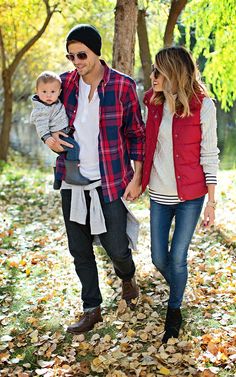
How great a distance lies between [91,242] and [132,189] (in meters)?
0.58

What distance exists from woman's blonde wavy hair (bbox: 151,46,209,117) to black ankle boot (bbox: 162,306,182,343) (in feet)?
4.80

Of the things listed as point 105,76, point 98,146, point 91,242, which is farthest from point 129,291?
point 105,76

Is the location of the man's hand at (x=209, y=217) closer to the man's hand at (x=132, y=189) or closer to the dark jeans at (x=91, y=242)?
the man's hand at (x=132, y=189)

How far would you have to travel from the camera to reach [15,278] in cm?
512

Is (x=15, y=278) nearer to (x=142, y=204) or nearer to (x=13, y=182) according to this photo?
Answer: (x=142, y=204)

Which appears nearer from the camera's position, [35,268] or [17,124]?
[35,268]

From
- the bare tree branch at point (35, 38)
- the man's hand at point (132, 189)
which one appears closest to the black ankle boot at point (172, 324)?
the man's hand at point (132, 189)

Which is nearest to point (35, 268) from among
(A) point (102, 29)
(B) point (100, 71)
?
(B) point (100, 71)

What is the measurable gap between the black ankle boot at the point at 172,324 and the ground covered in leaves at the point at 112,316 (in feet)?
0.22

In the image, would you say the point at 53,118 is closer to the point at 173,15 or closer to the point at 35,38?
the point at 173,15

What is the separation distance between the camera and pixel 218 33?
30.4 feet

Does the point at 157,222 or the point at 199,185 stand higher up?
the point at 199,185

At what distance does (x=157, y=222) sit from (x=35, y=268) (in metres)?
2.26

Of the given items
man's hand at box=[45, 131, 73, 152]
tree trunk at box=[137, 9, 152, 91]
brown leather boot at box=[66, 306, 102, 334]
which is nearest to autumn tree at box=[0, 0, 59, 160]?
tree trunk at box=[137, 9, 152, 91]
